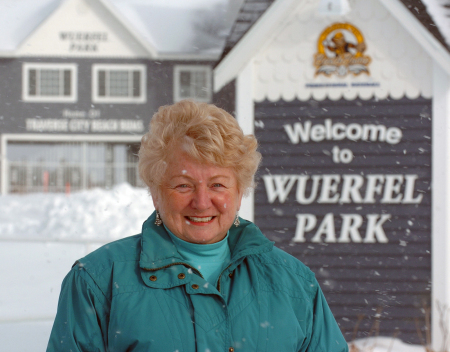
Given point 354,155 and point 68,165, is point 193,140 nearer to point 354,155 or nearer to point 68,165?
point 354,155

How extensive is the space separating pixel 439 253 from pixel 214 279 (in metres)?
4.30

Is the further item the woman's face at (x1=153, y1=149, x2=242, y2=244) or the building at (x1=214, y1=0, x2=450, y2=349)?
the building at (x1=214, y1=0, x2=450, y2=349)

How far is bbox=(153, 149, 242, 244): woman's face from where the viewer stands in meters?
1.70

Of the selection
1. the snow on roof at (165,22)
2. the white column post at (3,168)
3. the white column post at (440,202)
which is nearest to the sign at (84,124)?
the white column post at (3,168)

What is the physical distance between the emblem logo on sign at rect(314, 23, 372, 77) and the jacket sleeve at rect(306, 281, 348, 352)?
3.94 m

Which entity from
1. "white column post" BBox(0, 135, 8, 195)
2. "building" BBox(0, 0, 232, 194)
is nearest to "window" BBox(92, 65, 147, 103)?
"building" BBox(0, 0, 232, 194)

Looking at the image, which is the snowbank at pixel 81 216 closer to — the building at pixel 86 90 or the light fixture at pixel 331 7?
the building at pixel 86 90

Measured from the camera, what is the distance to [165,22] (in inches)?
726

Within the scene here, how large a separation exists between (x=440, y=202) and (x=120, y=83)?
1337cm

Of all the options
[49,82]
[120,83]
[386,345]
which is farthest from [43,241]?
[49,82]

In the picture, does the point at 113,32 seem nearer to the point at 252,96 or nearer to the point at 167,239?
the point at 252,96

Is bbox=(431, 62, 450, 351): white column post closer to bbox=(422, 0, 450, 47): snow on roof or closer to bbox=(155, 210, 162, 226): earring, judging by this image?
bbox=(422, 0, 450, 47): snow on roof

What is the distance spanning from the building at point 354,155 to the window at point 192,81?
34.7 ft

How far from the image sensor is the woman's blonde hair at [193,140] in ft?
5.51
